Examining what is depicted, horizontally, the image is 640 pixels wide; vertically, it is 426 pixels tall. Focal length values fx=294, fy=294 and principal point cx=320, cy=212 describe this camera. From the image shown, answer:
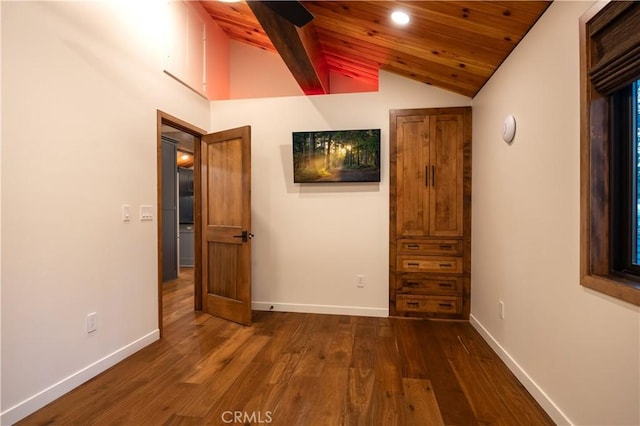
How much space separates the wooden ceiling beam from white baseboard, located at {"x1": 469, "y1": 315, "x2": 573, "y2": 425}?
273cm

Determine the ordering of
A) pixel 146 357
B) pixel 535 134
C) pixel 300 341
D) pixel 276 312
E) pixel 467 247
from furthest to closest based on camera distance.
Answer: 1. pixel 276 312
2. pixel 467 247
3. pixel 300 341
4. pixel 146 357
5. pixel 535 134

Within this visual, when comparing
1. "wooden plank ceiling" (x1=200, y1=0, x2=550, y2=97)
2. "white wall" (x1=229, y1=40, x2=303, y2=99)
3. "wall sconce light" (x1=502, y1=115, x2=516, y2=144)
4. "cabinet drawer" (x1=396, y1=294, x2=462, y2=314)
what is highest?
"white wall" (x1=229, y1=40, x2=303, y2=99)

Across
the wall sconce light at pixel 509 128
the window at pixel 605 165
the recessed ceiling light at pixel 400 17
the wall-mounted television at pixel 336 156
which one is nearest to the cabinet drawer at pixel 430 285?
the wall-mounted television at pixel 336 156

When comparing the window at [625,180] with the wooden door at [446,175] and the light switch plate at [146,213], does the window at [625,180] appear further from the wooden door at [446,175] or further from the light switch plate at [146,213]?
the light switch plate at [146,213]

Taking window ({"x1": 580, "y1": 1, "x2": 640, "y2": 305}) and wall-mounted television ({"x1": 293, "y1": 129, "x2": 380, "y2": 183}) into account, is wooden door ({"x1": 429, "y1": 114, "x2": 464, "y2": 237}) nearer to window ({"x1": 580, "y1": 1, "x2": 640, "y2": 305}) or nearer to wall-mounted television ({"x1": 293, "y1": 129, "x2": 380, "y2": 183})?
wall-mounted television ({"x1": 293, "y1": 129, "x2": 380, "y2": 183})

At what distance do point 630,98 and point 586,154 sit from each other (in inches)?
11.1

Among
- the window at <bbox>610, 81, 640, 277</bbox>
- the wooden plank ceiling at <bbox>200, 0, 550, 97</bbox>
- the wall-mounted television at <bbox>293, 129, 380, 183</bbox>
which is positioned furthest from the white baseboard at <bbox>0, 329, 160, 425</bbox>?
the window at <bbox>610, 81, 640, 277</bbox>

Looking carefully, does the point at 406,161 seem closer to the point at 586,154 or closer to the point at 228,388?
the point at 586,154

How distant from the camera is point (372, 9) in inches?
88.0

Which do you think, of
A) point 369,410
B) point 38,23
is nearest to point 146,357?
point 369,410

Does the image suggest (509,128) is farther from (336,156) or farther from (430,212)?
(336,156)

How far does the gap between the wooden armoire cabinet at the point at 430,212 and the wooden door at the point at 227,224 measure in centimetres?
156

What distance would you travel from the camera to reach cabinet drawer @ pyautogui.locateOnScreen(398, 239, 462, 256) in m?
3.13

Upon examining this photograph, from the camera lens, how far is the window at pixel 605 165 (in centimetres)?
131
